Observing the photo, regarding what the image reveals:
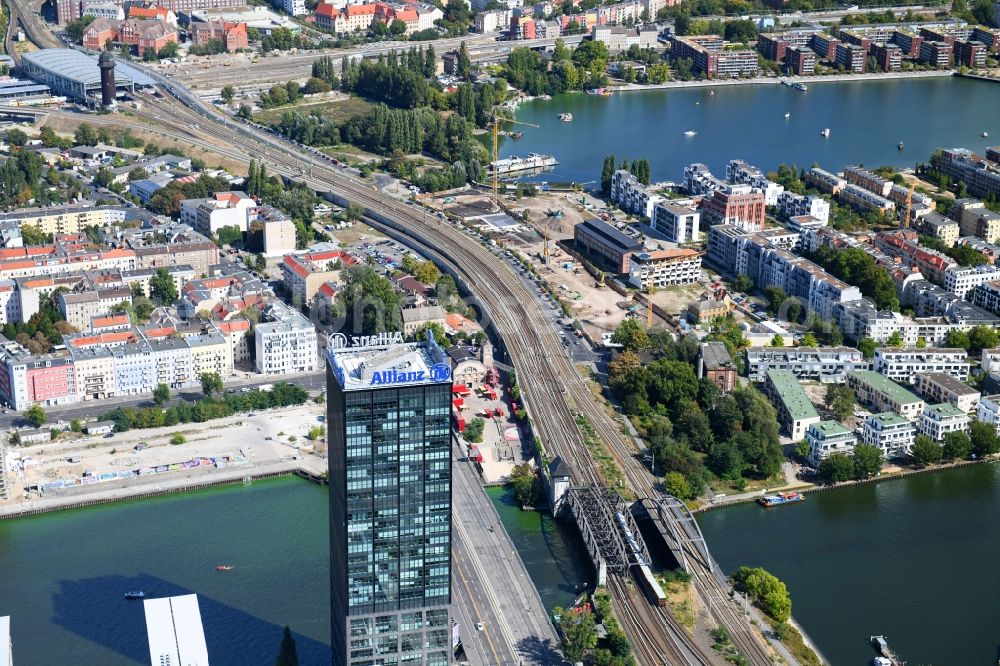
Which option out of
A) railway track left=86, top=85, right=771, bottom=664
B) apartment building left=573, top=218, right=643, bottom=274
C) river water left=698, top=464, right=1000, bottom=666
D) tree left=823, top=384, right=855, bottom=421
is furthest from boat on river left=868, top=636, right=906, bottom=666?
apartment building left=573, top=218, right=643, bottom=274

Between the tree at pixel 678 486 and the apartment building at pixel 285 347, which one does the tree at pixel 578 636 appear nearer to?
the tree at pixel 678 486

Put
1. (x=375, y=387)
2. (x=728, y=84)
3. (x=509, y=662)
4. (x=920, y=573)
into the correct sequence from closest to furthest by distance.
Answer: (x=375, y=387)
(x=509, y=662)
(x=920, y=573)
(x=728, y=84)

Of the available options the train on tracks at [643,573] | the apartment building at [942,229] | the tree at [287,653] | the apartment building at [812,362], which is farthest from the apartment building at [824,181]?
the tree at [287,653]

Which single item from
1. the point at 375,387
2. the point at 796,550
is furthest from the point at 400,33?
the point at 375,387

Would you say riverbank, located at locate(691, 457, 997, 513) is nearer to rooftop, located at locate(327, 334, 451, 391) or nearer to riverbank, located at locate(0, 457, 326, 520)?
riverbank, located at locate(0, 457, 326, 520)

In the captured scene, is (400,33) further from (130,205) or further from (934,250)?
(934,250)

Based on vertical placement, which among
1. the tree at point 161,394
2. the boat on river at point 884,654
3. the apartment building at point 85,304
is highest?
the apartment building at point 85,304
